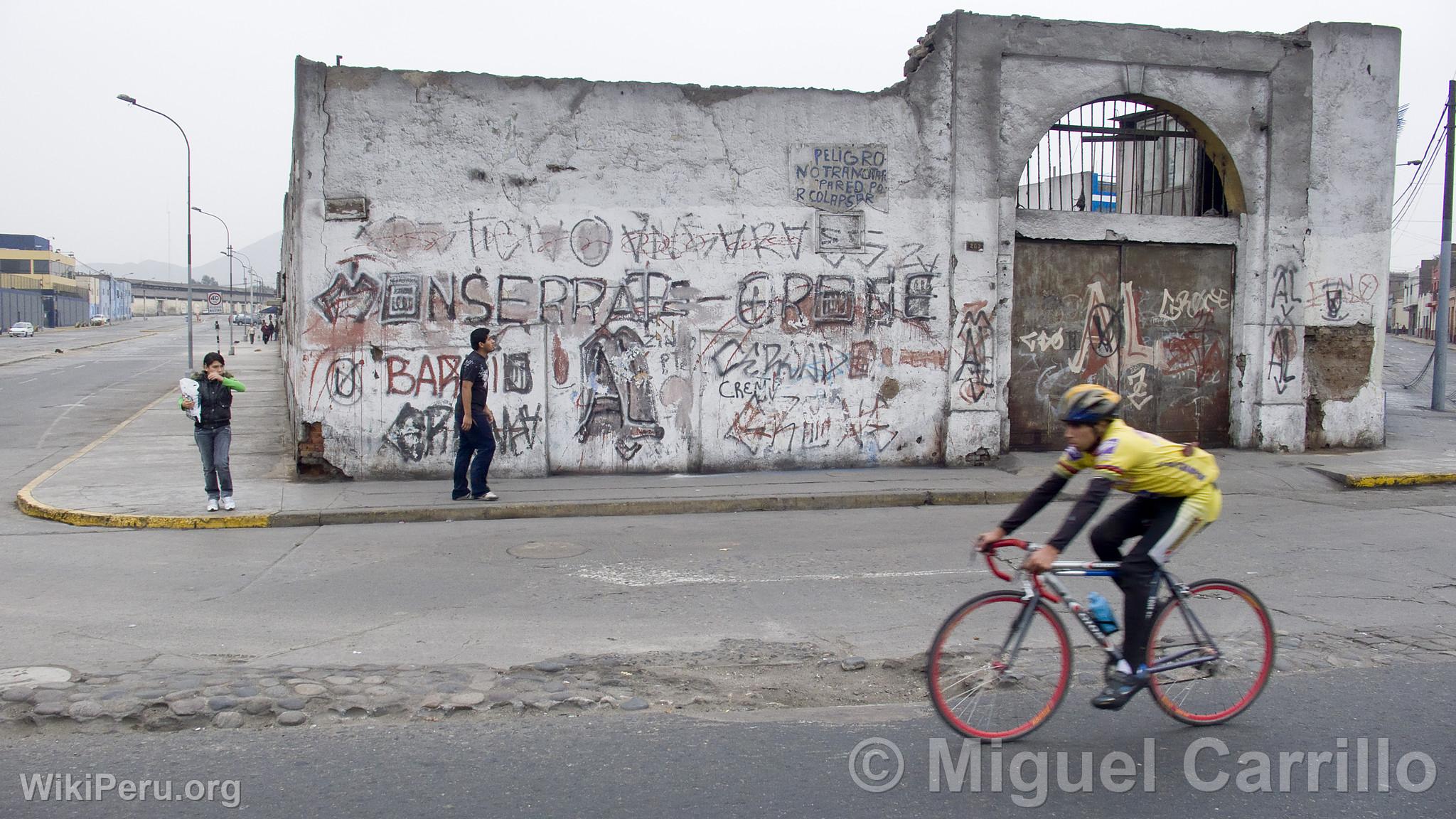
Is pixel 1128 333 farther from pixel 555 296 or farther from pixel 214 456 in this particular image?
pixel 214 456

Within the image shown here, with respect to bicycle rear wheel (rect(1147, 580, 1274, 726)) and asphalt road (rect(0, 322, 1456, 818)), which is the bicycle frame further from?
asphalt road (rect(0, 322, 1456, 818))

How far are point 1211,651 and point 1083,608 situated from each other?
64cm

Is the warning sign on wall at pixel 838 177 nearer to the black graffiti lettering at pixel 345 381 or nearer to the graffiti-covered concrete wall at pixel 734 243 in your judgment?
the graffiti-covered concrete wall at pixel 734 243

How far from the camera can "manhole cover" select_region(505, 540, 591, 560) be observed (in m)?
8.52

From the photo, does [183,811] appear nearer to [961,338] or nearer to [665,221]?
[665,221]

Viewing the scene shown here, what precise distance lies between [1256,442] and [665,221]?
8345 millimetres

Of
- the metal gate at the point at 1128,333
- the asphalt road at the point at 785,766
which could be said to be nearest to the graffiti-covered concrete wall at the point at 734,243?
the metal gate at the point at 1128,333

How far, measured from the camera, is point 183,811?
3.87 meters

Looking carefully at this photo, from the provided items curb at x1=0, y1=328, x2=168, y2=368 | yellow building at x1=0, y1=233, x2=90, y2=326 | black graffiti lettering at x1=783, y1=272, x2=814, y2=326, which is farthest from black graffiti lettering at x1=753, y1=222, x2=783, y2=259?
yellow building at x1=0, y1=233, x2=90, y2=326

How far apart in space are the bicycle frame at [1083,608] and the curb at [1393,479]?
8691 millimetres

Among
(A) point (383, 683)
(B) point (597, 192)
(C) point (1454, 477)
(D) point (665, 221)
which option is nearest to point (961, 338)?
(D) point (665, 221)

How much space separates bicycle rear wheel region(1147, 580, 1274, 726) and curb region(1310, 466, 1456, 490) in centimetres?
839

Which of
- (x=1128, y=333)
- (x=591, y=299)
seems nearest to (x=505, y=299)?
(x=591, y=299)

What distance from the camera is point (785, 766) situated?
4.27 metres
